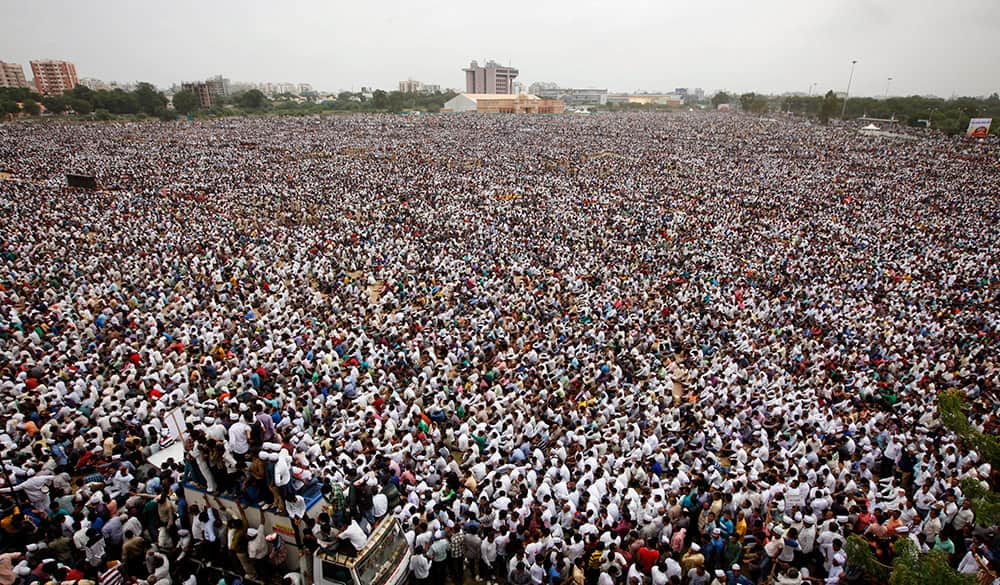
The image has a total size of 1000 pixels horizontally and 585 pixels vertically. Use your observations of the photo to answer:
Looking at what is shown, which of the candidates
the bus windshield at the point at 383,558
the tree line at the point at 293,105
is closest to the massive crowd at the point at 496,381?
the bus windshield at the point at 383,558

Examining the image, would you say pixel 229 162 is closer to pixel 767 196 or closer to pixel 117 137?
pixel 117 137

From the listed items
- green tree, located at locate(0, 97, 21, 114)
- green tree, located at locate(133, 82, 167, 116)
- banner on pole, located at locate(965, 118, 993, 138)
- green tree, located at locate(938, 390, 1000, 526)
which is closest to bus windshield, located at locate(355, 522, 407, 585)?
green tree, located at locate(938, 390, 1000, 526)

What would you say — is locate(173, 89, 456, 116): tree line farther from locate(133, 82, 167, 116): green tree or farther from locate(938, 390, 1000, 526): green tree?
locate(938, 390, 1000, 526): green tree

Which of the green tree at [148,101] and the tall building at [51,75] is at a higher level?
the tall building at [51,75]

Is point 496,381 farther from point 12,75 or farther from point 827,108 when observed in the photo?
point 12,75

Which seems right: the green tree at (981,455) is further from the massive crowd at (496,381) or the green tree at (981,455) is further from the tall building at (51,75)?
the tall building at (51,75)

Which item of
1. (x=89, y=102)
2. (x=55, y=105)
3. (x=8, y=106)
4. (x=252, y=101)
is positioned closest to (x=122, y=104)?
(x=89, y=102)
